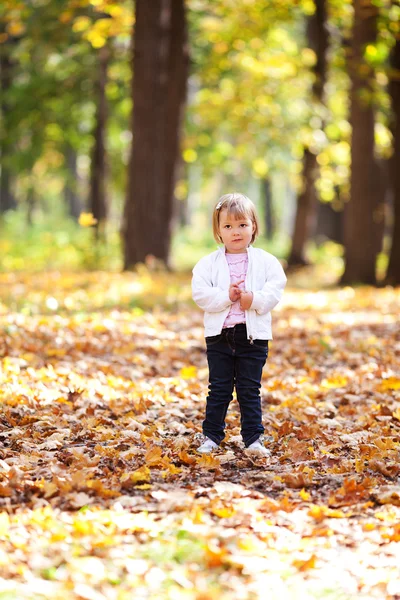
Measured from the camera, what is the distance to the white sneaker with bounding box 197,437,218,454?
5469 millimetres

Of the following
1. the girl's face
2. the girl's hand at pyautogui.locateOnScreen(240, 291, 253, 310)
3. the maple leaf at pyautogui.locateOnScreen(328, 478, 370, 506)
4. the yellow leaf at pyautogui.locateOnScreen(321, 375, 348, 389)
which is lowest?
the maple leaf at pyautogui.locateOnScreen(328, 478, 370, 506)

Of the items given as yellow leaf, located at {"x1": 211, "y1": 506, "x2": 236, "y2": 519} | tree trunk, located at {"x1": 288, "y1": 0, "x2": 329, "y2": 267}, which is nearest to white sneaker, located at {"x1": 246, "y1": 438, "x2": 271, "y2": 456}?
yellow leaf, located at {"x1": 211, "y1": 506, "x2": 236, "y2": 519}

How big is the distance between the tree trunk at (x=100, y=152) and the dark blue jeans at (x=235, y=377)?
13861mm

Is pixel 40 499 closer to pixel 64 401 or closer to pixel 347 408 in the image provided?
pixel 64 401

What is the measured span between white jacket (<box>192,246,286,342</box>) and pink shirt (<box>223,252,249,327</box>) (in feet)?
0.16

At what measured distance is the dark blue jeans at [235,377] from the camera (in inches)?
213

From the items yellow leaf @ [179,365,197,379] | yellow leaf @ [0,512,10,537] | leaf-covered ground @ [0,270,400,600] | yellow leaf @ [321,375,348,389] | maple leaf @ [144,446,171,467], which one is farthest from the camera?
yellow leaf @ [179,365,197,379]

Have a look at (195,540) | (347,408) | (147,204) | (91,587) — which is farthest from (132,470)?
(147,204)

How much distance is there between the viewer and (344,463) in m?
5.26

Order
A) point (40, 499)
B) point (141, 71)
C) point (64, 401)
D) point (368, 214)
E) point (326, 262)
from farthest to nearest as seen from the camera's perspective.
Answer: point (326, 262), point (368, 214), point (141, 71), point (64, 401), point (40, 499)

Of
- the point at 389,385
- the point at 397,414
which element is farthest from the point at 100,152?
the point at 397,414

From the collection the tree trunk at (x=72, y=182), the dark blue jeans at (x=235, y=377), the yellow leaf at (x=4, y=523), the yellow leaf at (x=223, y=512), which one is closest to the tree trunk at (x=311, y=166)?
the tree trunk at (x=72, y=182)

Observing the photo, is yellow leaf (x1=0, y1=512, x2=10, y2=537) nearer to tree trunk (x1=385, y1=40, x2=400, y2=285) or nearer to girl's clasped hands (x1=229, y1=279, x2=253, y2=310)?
girl's clasped hands (x1=229, y1=279, x2=253, y2=310)

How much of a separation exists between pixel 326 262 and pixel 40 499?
22.0 metres
